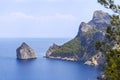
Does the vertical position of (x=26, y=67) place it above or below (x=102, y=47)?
below

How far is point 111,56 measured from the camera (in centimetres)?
3100

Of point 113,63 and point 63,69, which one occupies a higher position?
point 113,63

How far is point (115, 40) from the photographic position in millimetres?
30594

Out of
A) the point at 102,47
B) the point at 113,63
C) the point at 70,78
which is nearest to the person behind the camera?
the point at 113,63

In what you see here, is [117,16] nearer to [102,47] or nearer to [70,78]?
[102,47]

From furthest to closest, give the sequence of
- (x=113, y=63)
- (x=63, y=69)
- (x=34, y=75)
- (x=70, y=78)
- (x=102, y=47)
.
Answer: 1. (x=63, y=69)
2. (x=34, y=75)
3. (x=70, y=78)
4. (x=102, y=47)
5. (x=113, y=63)

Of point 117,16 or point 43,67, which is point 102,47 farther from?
point 43,67

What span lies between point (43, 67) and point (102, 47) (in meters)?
153

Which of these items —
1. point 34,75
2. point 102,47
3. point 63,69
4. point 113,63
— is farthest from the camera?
point 63,69

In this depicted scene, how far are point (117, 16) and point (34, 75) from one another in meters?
128

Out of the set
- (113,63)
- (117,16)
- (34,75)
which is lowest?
(34,75)

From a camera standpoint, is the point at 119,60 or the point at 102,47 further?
the point at 102,47

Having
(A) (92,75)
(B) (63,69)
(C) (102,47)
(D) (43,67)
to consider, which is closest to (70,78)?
(A) (92,75)

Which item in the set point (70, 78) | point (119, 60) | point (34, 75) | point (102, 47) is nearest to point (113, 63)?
point (119, 60)
